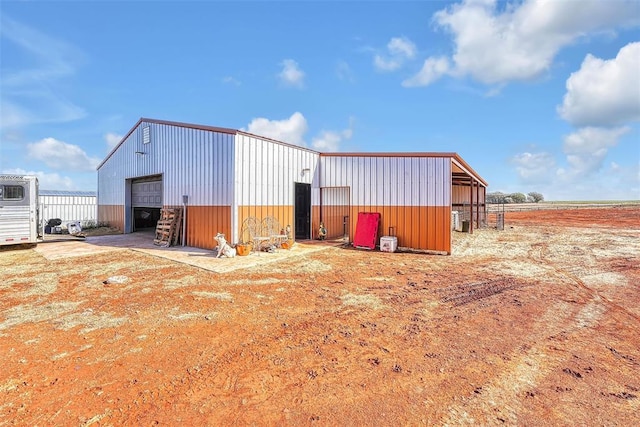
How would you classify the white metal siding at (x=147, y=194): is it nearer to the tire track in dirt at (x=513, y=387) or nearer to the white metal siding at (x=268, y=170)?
the white metal siding at (x=268, y=170)

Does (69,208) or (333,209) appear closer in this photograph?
(333,209)

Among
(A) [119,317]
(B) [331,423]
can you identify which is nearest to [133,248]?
(A) [119,317]

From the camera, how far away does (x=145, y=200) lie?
52.2 feet

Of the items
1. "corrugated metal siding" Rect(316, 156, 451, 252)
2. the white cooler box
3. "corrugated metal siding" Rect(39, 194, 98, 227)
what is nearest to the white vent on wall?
"corrugated metal siding" Rect(316, 156, 451, 252)

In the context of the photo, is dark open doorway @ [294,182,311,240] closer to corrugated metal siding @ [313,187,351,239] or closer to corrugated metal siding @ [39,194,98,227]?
corrugated metal siding @ [313,187,351,239]

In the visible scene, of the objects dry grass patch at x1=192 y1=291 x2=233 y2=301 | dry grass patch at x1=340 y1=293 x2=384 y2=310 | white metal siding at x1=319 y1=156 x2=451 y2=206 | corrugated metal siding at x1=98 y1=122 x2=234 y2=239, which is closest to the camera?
dry grass patch at x1=340 y1=293 x2=384 y2=310

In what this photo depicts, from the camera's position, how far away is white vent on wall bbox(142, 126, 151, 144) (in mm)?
14680

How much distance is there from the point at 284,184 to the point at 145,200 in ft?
26.5

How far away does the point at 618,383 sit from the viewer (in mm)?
3217

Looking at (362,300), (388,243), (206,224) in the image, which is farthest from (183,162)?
(362,300)

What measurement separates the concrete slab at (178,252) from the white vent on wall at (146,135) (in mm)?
4790

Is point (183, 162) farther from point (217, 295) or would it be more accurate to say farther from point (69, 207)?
point (69, 207)

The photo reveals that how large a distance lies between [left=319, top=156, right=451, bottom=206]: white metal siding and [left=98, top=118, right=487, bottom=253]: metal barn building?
0.04 metres

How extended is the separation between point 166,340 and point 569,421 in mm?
4432
